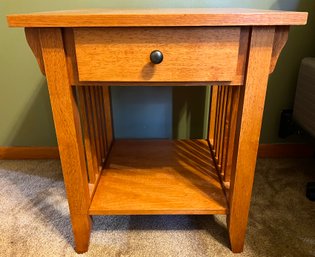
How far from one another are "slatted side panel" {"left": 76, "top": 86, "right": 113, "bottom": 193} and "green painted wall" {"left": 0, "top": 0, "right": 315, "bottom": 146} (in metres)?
0.30

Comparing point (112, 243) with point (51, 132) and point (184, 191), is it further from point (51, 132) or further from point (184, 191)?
point (51, 132)

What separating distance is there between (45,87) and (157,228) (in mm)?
762

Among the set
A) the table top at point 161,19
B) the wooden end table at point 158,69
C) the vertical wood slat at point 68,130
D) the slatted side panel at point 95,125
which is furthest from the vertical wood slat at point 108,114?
the table top at point 161,19

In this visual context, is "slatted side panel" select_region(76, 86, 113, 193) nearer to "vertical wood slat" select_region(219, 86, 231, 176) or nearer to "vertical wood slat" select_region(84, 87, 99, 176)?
"vertical wood slat" select_region(84, 87, 99, 176)

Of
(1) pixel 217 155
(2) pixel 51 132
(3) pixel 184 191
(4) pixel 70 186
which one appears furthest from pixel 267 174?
(2) pixel 51 132

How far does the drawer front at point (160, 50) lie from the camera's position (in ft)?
1.85

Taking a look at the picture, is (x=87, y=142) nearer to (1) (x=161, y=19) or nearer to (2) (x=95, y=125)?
(2) (x=95, y=125)

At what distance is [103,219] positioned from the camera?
0.92 meters

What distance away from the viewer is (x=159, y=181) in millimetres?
887

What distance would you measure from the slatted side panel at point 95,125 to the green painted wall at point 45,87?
0.30 meters

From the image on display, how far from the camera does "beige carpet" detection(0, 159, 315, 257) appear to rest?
2.62 feet

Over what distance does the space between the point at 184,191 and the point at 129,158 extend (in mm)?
290

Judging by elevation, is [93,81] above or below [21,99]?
above

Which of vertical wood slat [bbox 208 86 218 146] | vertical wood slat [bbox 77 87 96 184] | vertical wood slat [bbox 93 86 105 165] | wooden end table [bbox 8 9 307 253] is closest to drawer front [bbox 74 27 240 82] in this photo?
wooden end table [bbox 8 9 307 253]
